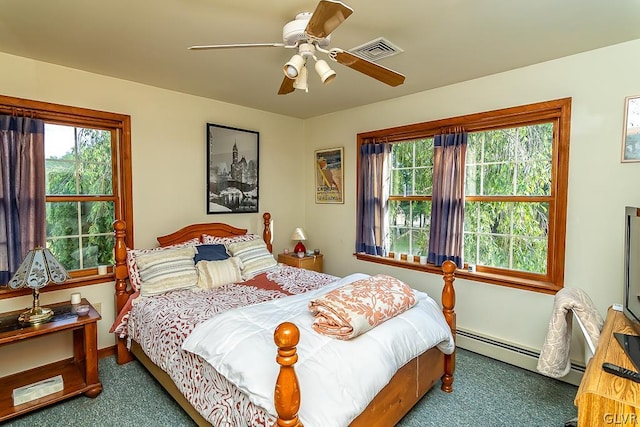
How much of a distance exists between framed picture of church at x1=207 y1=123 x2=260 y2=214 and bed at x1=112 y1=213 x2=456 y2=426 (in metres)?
0.51

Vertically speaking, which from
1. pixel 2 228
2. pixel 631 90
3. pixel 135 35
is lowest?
pixel 2 228

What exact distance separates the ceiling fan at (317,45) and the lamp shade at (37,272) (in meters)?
1.86

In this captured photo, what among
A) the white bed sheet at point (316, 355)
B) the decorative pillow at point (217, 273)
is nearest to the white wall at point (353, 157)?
the decorative pillow at point (217, 273)

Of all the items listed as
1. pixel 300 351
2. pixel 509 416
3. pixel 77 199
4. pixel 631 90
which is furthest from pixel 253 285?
pixel 631 90

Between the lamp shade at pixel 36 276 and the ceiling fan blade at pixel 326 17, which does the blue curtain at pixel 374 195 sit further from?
the lamp shade at pixel 36 276

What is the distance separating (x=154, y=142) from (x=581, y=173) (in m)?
3.73

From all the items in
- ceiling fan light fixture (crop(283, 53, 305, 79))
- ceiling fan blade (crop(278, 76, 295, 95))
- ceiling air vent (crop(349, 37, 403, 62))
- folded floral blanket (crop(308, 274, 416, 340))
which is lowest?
folded floral blanket (crop(308, 274, 416, 340))

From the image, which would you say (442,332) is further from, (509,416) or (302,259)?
(302,259)

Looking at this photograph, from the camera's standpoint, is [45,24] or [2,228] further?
[2,228]

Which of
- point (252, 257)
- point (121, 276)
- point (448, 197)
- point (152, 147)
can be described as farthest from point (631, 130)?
point (121, 276)

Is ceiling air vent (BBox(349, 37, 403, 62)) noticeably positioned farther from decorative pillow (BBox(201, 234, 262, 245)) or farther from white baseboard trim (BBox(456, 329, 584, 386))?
white baseboard trim (BBox(456, 329, 584, 386))

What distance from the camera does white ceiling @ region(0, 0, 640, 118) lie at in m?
1.82

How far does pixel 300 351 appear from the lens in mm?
1565

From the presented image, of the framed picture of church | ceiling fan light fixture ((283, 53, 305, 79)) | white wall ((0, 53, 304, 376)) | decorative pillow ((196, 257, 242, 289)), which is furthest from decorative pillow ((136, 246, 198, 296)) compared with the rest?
ceiling fan light fixture ((283, 53, 305, 79))
